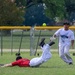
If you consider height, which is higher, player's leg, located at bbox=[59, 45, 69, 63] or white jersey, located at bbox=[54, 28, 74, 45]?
white jersey, located at bbox=[54, 28, 74, 45]

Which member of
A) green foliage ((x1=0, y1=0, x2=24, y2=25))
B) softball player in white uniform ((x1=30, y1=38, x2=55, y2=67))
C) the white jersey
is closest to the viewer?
softball player in white uniform ((x1=30, y1=38, x2=55, y2=67))

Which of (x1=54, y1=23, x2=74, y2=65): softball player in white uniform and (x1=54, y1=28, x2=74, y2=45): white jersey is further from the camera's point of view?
(x1=54, y1=28, x2=74, y2=45): white jersey

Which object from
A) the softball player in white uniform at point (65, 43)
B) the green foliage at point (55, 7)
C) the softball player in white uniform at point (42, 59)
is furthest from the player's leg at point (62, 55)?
the green foliage at point (55, 7)

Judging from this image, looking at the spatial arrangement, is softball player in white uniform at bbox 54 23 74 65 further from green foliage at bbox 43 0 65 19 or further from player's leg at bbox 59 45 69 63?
green foliage at bbox 43 0 65 19

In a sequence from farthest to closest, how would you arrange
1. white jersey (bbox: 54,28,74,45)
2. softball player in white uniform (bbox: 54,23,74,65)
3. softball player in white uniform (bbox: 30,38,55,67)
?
white jersey (bbox: 54,28,74,45), softball player in white uniform (bbox: 54,23,74,65), softball player in white uniform (bbox: 30,38,55,67)

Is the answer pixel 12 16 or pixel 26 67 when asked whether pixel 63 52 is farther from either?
pixel 12 16

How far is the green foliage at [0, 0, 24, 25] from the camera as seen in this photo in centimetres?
4944

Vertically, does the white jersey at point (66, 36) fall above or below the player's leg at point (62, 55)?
above

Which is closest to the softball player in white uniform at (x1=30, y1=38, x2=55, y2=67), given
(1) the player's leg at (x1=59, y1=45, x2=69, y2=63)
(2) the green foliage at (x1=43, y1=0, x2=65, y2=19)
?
(1) the player's leg at (x1=59, y1=45, x2=69, y2=63)

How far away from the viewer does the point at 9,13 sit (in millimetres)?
50125

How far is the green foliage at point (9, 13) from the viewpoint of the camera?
49.4m

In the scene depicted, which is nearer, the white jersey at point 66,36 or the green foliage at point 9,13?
the white jersey at point 66,36

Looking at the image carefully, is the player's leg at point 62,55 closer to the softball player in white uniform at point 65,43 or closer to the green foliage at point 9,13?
the softball player in white uniform at point 65,43

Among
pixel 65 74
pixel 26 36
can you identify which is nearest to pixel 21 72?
pixel 65 74
